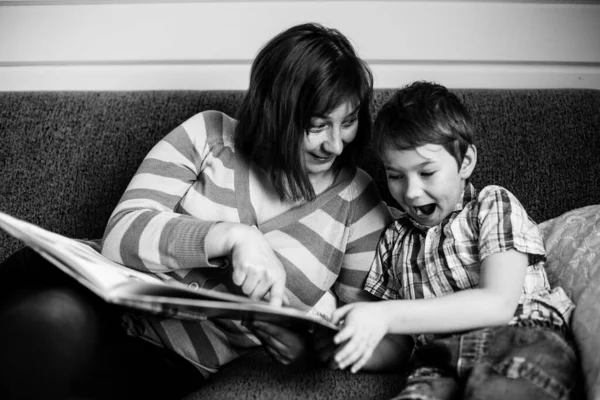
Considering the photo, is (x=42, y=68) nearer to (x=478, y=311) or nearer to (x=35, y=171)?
(x=35, y=171)

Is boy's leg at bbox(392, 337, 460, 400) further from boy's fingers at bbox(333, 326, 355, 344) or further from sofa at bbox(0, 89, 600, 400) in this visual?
sofa at bbox(0, 89, 600, 400)

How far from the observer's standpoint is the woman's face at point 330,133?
1166 mm

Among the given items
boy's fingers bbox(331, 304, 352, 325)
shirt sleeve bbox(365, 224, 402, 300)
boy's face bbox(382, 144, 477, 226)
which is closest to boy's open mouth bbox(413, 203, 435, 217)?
boy's face bbox(382, 144, 477, 226)

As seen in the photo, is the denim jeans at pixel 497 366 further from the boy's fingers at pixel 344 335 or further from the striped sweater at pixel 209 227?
the striped sweater at pixel 209 227

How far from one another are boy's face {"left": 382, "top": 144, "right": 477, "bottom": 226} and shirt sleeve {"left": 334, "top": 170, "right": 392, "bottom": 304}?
14cm

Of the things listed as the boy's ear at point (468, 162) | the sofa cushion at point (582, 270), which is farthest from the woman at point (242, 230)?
the sofa cushion at point (582, 270)

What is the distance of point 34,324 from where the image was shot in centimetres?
91

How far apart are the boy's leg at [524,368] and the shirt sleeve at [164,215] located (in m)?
0.51

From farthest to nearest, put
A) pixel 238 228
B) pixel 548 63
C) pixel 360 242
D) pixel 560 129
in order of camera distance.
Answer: pixel 548 63
pixel 560 129
pixel 360 242
pixel 238 228

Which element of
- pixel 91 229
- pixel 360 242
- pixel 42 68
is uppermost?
pixel 42 68

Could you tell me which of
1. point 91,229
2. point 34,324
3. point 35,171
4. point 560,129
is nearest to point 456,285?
point 560,129

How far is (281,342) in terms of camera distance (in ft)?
3.39

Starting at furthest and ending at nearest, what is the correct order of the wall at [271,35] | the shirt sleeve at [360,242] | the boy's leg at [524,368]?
the wall at [271,35], the shirt sleeve at [360,242], the boy's leg at [524,368]

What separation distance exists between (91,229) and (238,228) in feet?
2.02
